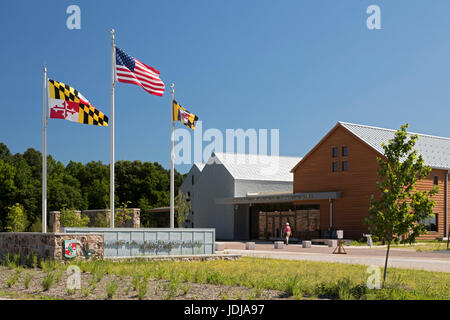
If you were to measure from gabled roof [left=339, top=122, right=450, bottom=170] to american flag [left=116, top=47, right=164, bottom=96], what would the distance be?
924 inches

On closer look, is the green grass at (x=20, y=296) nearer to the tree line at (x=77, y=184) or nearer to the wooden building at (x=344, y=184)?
the wooden building at (x=344, y=184)

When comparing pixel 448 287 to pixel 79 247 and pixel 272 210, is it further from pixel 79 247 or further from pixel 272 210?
pixel 272 210

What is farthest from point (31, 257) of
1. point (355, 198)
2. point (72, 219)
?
point (355, 198)

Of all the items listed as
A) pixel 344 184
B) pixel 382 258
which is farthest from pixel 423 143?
pixel 382 258

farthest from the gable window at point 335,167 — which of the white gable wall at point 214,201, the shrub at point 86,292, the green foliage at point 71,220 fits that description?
the shrub at point 86,292

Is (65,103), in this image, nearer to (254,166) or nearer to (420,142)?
(420,142)

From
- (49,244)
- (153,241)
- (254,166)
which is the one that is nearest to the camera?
(49,244)

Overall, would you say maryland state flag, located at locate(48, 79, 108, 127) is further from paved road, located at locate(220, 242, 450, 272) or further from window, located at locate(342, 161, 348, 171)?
window, located at locate(342, 161, 348, 171)

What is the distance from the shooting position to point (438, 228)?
4481 cm

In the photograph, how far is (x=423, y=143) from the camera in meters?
49.0

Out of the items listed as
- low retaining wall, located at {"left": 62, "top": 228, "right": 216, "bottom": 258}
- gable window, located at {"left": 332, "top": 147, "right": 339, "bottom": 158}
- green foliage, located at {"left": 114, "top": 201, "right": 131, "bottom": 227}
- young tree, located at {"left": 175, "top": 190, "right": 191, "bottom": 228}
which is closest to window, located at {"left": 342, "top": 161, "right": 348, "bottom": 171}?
gable window, located at {"left": 332, "top": 147, "right": 339, "bottom": 158}

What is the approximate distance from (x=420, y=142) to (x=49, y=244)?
3718 centimetres
